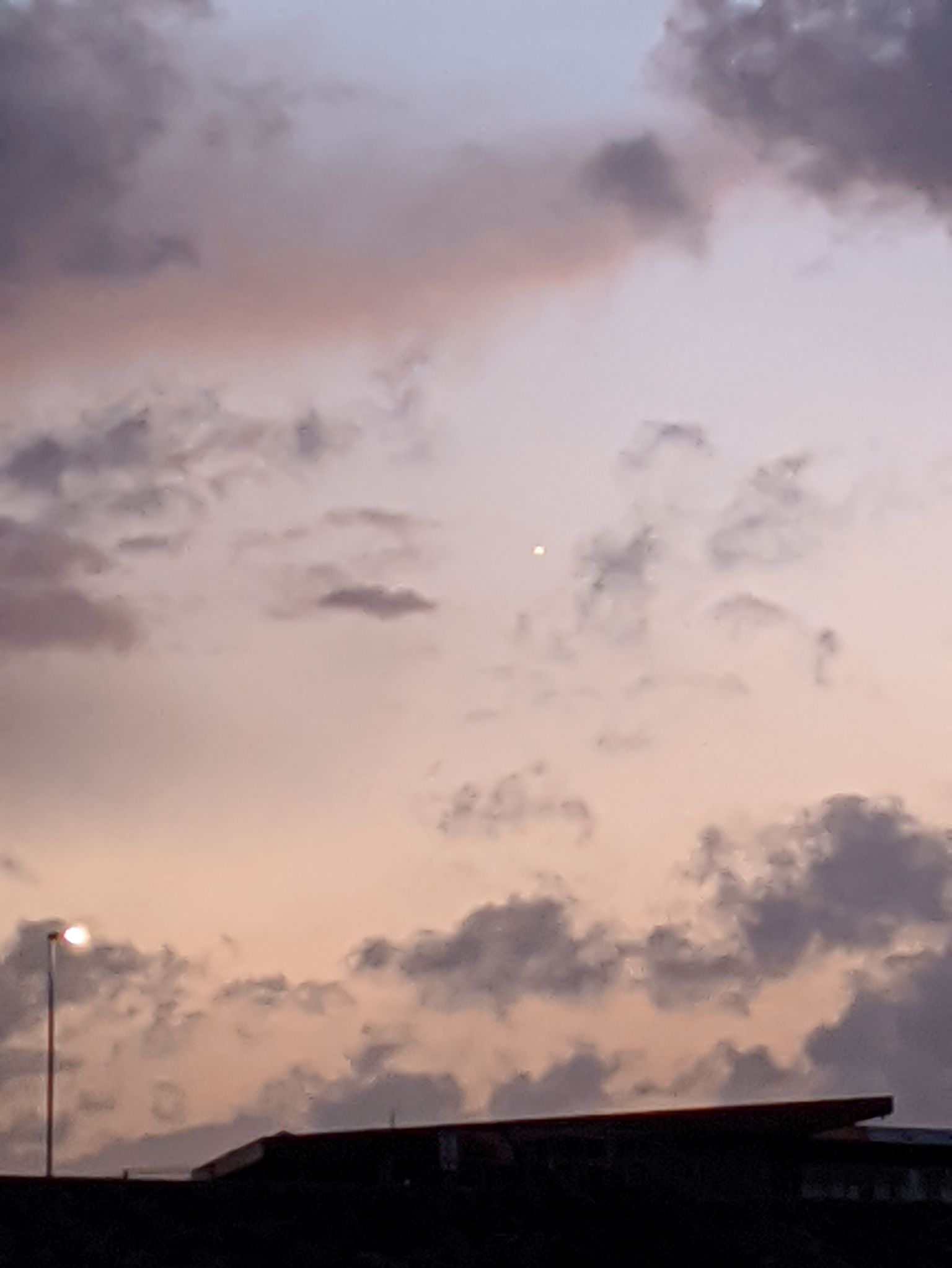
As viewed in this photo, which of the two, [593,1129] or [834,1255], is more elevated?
[593,1129]

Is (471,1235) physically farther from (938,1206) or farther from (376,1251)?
(938,1206)

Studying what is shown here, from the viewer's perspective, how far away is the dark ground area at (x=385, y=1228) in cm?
2352

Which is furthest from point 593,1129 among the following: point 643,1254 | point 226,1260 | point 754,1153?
point 226,1260

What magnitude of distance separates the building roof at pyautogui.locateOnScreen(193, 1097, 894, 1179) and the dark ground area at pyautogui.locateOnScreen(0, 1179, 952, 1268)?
3.89 metres

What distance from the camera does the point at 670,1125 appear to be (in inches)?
1168

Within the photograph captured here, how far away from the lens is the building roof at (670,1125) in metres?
29.5

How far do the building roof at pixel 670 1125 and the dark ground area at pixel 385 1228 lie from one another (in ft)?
12.8

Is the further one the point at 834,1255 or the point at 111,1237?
the point at 834,1255

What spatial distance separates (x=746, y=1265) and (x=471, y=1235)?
151 inches

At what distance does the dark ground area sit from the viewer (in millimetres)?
23516

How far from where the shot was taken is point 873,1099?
30.0 m

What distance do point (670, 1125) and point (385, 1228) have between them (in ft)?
22.4

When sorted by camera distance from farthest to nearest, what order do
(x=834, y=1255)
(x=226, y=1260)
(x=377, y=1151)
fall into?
(x=377, y=1151), (x=834, y=1255), (x=226, y=1260)

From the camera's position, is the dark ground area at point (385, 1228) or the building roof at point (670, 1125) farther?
the building roof at point (670, 1125)
